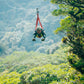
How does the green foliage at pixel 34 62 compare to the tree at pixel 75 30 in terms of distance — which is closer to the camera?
the tree at pixel 75 30

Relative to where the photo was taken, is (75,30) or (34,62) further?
(34,62)

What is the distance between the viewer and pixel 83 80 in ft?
A: 21.4

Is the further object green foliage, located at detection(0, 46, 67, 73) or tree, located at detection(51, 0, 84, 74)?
green foliage, located at detection(0, 46, 67, 73)

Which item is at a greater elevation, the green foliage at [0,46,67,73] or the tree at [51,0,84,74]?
the tree at [51,0,84,74]

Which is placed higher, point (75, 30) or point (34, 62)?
point (75, 30)

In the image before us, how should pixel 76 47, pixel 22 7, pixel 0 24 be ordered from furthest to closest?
pixel 22 7, pixel 0 24, pixel 76 47

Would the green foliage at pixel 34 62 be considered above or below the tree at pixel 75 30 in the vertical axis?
below

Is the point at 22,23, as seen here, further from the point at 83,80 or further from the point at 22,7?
the point at 83,80

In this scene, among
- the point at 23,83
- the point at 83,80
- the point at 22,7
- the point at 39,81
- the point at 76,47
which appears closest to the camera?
the point at 83,80

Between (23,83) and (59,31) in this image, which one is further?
(23,83)

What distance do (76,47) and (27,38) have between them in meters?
75.5

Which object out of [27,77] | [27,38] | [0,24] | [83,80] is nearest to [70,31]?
[83,80]

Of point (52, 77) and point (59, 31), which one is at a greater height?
point (59, 31)

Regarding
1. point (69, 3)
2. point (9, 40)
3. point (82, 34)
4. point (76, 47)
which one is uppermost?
point (69, 3)
